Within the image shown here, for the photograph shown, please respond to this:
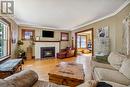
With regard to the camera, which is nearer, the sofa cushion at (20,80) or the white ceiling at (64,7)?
the sofa cushion at (20,80)

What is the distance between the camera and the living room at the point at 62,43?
90.7 inches

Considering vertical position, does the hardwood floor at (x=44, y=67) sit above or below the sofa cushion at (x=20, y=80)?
below

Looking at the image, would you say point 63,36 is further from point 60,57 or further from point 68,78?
point 68,78

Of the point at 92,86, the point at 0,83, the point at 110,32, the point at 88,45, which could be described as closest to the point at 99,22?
the point at 110,32

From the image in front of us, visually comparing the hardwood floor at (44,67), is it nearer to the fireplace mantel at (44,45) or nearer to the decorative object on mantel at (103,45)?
the decorative object on mantel at (103,45)

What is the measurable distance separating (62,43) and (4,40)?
206 inches

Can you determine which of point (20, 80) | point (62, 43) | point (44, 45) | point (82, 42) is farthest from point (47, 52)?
point (20, 80)

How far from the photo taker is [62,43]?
30.8ft

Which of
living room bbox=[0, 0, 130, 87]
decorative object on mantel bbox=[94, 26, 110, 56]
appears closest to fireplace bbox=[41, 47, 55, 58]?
living room bbox=[0, 0, 130, 87]

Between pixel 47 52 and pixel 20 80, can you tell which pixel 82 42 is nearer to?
pixel 47 52

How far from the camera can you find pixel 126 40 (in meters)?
3.54

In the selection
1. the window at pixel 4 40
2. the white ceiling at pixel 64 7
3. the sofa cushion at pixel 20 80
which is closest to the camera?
the sofa cushion at pixel 20 80

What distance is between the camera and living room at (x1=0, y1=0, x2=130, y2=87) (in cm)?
230

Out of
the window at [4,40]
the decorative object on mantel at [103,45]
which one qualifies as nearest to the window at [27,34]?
the window at [4,40]
